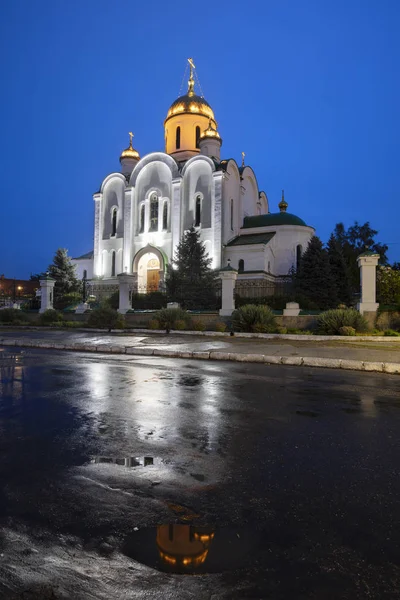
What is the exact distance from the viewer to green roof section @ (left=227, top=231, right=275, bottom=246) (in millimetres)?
36156

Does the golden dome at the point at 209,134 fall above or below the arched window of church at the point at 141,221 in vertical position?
above

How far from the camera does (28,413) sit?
4895mm

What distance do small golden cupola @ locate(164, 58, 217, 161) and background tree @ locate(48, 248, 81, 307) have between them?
16.4 meters

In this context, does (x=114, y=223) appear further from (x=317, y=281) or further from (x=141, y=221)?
(x=317, y=281)

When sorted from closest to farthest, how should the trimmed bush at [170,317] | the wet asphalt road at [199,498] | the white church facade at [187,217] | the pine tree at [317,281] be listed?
the wet asphalt road at [199,498] → the trimmed bush at [170,317] → the pine tree at [317,281] → the white church facade at [187,217]

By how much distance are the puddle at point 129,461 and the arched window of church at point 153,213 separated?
37711mm

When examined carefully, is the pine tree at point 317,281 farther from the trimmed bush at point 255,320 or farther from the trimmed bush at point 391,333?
the trimmed bush at point 391,333

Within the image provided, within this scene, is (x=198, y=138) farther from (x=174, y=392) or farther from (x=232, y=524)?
(x=232, y=524)

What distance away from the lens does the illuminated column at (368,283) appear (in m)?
17.5

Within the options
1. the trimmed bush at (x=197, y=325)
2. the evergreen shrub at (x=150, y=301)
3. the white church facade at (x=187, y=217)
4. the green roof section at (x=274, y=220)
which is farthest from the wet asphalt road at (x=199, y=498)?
the green roof section at (x=274, y=220)

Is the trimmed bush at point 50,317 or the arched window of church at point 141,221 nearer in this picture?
the trimmed bush at point 50,317

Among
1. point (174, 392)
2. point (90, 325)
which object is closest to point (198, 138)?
point (90, 325)

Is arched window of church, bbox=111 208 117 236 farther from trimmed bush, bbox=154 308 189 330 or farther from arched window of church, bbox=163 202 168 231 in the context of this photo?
trimmed bush, bbox=154 308 189 330

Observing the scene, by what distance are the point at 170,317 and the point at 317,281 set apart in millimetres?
14456
